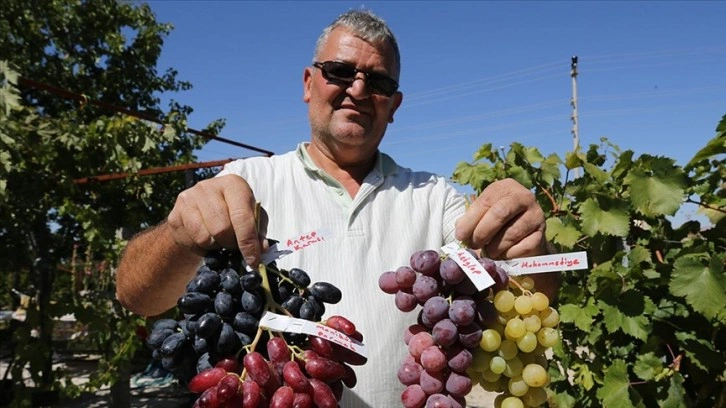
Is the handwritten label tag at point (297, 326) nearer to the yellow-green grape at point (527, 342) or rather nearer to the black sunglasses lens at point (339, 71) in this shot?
the yellow-green grape at point (527, 342)

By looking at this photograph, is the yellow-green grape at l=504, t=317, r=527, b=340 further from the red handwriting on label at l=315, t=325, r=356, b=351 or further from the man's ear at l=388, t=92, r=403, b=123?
the man's ear at l=388, t=92, r=403, b=123

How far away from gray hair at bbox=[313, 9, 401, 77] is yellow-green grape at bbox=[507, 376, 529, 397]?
1.33 m

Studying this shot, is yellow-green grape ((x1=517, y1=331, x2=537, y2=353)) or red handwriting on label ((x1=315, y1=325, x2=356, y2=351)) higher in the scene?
red handwriting on label ((x1=315, y1=325, x2=356, y2=351))

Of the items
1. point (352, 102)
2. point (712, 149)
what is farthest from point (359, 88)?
point (712, 149)

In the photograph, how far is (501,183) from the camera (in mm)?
1436

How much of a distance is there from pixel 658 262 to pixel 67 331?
14846mm

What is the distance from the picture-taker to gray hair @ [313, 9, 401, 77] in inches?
83.7

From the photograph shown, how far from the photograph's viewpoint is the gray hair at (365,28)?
6.97 feet

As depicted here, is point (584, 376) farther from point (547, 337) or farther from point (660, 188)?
point (547, 337)

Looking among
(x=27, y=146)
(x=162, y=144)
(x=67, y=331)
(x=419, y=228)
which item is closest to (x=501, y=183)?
(x=419, y=228)

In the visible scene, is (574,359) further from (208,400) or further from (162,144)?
(162,144)

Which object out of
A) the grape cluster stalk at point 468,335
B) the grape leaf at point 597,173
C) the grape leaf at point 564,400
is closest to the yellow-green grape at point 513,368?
the grape cluster stalk at point 468,335

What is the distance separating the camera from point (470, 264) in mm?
1166

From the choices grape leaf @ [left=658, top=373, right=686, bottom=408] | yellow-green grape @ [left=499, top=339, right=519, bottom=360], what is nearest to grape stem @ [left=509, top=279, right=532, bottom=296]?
yellow-green grape @ [left=499, top=339, right=519, bottom=360]
